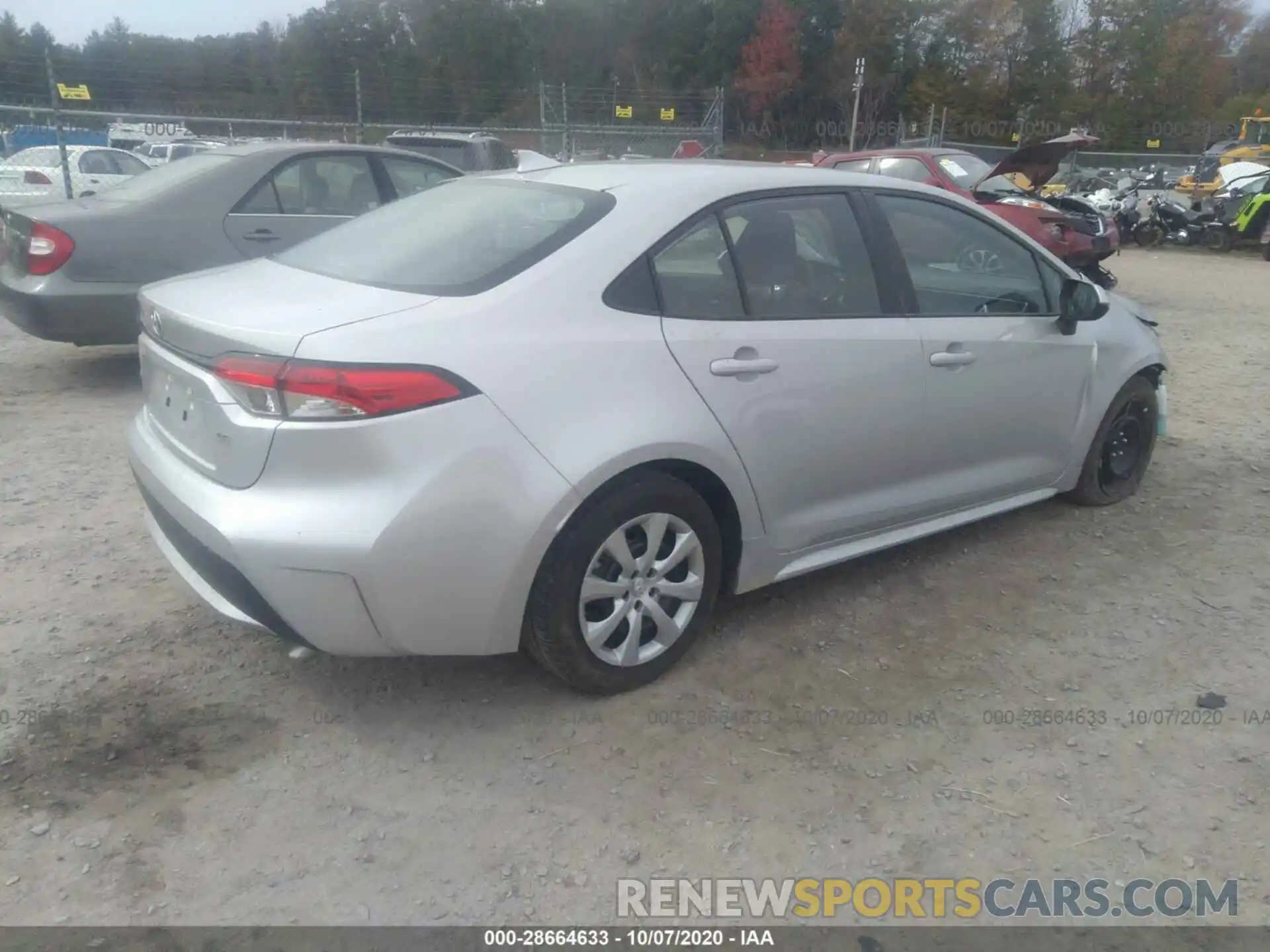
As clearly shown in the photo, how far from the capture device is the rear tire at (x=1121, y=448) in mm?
4516

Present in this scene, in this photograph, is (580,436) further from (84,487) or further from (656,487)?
(84,487)

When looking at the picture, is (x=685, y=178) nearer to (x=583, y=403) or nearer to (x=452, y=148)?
(x=583, y=403)

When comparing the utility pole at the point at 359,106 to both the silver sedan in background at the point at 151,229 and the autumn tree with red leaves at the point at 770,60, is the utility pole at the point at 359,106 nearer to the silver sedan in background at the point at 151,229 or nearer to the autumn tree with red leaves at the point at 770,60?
the silver sedan in background at the point at 151,229

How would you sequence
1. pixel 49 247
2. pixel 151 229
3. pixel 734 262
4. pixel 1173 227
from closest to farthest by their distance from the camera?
pixel 734 262, pixel 49 247, pixel 151 229, pixel 1173 227

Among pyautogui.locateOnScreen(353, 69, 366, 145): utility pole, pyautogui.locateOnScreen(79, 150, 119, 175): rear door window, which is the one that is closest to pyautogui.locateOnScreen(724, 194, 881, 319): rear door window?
pyautogui.locateOnScreen(353, 69, 366, 145): utility pole

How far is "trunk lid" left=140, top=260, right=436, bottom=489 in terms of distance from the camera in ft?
8.48

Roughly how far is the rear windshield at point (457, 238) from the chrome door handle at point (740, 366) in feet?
1.88

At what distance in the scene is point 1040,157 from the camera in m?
10.2

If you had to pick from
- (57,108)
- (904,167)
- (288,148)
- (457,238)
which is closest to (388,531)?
(457,238)

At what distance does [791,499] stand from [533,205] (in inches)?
49.9

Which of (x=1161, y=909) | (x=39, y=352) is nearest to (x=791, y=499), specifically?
(x=1161, y=909)

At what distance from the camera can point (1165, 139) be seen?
45.9m

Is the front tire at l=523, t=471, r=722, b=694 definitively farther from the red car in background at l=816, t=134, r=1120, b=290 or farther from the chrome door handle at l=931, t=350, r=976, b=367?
the red car in background at l=816, t=134, r=1120, b=290
